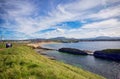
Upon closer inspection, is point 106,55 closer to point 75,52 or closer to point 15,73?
point 75,52

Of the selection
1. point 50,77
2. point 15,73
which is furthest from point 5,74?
point 50,77

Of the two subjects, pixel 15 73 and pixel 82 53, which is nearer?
pixel 15 73

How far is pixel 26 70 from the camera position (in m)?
15.1

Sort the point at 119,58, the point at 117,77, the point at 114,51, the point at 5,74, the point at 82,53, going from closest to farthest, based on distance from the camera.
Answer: the point at 5,74 → the point at 117,77 → the point at 119,58 → the point at 114,51 → the point at 82,53

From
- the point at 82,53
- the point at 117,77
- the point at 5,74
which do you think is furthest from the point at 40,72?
the point at 82,53

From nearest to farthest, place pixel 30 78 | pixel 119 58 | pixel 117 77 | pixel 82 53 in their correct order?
pixel 30 78 → pixel 117 77 → pixel 119 58 → pixel 82 53

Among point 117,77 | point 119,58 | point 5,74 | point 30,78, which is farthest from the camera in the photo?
point 119,58

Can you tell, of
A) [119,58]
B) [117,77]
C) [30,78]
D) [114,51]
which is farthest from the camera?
[114,51]

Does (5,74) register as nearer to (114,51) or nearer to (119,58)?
(119,58)

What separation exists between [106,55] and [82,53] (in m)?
19.8

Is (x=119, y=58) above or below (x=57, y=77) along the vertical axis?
below

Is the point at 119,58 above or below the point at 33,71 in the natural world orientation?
below

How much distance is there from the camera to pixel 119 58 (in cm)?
7612

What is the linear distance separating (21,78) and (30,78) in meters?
0.80
